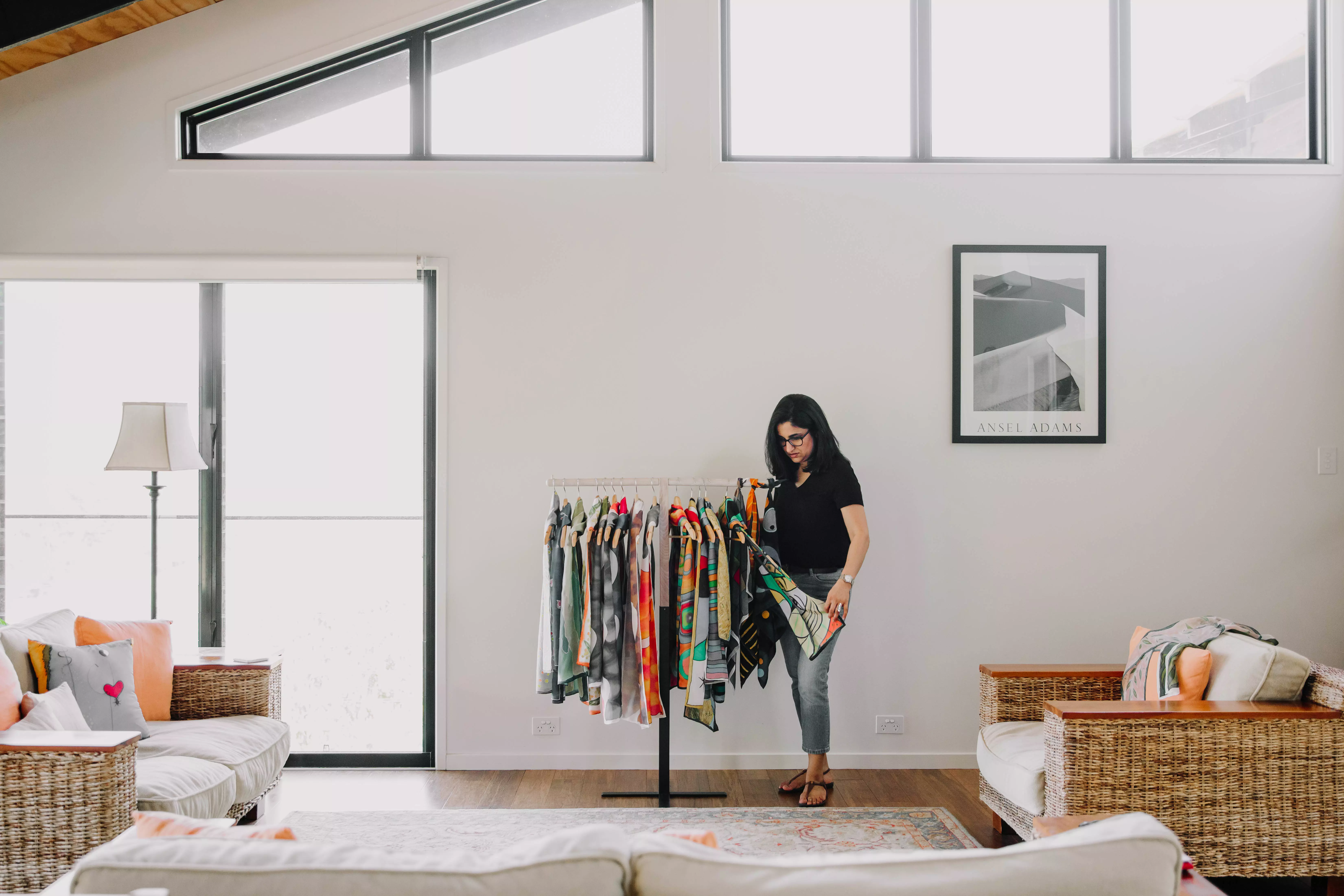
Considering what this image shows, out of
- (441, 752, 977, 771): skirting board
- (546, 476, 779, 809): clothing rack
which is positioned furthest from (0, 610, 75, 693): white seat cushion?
(546, 476, 779, 809): clothing rack

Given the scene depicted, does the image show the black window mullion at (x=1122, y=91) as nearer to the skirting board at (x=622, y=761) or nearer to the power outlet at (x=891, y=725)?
the power outlet at (x=891, y=725)

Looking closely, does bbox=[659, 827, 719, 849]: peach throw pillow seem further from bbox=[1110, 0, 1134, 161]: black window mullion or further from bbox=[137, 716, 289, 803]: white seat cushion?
bbox=[1110, 0, 1134, 161]: black window mullion

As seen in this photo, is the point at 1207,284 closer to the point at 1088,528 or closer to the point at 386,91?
the point at 1088,528

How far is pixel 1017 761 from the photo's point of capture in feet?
8.68

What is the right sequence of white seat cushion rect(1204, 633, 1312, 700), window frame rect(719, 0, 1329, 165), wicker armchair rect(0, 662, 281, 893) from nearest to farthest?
1. wicker armchair rect(0, 662, 281, 893)
2. white seat cushion rect(1204, 633, 1312, 700)
3. window frame rect(719, 0, 1329, 165)

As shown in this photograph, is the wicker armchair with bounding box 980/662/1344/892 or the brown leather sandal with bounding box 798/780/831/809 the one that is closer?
the wicker armchair with bounding box 980/662/1344/892

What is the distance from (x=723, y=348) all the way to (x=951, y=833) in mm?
2027

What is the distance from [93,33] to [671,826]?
3.90 metres

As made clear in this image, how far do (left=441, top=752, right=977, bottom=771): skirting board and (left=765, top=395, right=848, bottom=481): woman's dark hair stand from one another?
123cm

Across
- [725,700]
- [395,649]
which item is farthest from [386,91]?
[725,700]

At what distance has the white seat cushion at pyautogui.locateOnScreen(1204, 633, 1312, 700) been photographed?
2.47 metres

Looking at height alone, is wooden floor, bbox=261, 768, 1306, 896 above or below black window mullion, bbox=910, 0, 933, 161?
below

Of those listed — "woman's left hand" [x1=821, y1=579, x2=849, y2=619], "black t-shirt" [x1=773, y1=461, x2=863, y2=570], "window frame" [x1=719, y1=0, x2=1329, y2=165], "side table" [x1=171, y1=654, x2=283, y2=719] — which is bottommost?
"side table" [x1=171, y1=654, x2=283, y2=719]

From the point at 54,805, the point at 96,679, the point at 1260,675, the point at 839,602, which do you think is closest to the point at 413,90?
the point at 96,679
